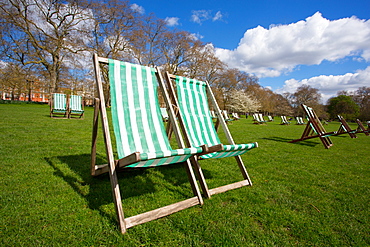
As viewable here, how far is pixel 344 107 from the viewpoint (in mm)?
47375

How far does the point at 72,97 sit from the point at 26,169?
843cm

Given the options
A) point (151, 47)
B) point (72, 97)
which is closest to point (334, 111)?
point (151, 47)

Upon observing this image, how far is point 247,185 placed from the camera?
9.19 feet

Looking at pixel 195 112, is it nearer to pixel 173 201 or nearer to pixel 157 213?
pixel 173 201

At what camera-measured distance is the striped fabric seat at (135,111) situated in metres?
2.36

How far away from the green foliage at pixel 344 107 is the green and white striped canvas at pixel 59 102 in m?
52.9

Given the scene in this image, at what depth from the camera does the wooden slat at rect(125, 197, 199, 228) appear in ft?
5.79

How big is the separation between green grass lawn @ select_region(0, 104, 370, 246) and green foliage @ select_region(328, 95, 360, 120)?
52.6 metres

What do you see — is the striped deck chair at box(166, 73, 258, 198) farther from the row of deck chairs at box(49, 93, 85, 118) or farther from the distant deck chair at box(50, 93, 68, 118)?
the distant deck chair at box(50, 93, 68, 118)

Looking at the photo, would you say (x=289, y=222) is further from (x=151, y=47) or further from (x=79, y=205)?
(x=151, y=47)

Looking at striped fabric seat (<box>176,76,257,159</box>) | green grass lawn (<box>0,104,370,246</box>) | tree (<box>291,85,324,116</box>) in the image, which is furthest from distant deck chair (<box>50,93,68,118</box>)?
tree (<box>291,85,324,116</box>)

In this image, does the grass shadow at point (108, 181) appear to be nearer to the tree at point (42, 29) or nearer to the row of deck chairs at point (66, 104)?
the row of deck chairs at point (66, 104)

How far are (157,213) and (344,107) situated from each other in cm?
5908

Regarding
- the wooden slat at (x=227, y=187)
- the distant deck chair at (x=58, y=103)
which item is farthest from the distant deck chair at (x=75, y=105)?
the wooden slat at (x=227, y=187)
